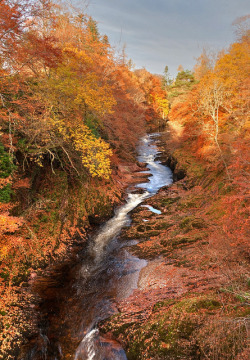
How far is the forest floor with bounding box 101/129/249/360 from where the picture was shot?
507 cm

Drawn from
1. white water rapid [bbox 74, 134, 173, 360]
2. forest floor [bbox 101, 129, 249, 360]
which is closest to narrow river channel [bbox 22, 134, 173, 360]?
white water rapid [bbox 74, 134, 173, 360]

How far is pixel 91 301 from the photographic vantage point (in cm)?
871

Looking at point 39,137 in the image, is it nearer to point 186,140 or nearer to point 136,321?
point 136,321

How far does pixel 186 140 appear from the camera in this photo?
2727 cm

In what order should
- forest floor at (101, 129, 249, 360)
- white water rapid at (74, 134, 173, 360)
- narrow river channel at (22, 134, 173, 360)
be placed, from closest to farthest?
1. forest floor at (101, 129, 249, 360)
2. white water rapid at (74, 134, 173, 360)
3. narrow river channel at (22, 134, 173, 360)

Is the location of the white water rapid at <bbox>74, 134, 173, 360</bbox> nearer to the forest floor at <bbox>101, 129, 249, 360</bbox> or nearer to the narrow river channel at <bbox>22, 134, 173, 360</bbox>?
the narrow river channel at <bbox>22, 134, 173, 360</bbox>

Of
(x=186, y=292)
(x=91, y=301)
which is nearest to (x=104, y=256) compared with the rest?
(x=91, y=301)

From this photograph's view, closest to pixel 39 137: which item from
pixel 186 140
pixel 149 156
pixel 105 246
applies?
pixel 105 246

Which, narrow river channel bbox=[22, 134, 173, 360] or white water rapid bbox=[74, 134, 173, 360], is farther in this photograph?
narrow river channel bbox=[22, 134, 173, 360]

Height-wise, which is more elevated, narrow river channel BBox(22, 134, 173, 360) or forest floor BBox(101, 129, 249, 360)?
forest floor BBox(101, 129, 249, 360)

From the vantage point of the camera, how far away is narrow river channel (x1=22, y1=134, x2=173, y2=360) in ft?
22.5

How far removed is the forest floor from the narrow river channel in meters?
0.47

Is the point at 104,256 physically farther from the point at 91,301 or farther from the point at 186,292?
the point at 186,292

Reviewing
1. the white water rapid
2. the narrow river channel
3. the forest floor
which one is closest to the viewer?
the forest floor
